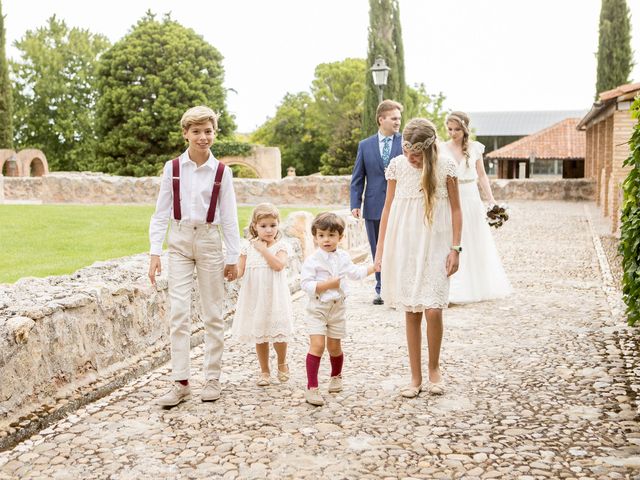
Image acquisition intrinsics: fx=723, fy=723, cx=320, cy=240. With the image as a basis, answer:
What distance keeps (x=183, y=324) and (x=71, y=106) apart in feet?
170

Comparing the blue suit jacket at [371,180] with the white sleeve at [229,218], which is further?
the blue suit jacket at [371,180]

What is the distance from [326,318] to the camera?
4.56m

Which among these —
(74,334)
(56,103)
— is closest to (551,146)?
(56,103)

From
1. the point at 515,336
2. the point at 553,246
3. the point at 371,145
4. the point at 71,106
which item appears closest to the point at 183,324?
the point at 515,336

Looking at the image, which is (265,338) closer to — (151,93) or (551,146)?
(151,93)

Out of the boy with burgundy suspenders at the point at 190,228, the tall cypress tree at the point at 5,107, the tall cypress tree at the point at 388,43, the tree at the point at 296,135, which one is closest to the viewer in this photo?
the boy with burgundy suspenders at the point at 190,228

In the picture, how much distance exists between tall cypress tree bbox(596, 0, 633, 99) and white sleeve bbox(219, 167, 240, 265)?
1321 inches

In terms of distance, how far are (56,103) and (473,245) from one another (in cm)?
4998

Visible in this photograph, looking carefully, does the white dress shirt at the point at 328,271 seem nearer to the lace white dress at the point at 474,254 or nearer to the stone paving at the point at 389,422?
the stone paving at the point at 389,422

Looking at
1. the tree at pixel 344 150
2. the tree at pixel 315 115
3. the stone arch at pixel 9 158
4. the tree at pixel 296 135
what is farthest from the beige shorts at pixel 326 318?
the tree at pixel 296 135

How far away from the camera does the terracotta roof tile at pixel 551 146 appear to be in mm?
40438

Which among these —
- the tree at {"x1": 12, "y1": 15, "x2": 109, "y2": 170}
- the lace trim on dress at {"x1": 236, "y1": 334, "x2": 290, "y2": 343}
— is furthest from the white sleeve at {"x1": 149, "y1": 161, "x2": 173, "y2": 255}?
the tree at {"x1": 12, "y1": 15, "x2": 109, "y2": 170}

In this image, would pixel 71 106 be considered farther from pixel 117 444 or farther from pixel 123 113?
pixel 117 444

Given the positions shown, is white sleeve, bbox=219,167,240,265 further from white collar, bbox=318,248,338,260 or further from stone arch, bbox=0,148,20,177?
stone arch, bbox=0,148,20,177
